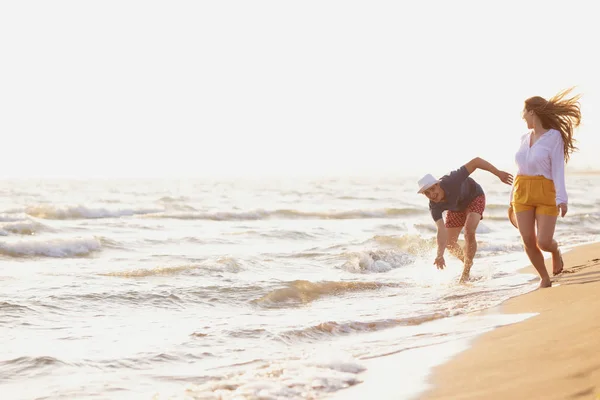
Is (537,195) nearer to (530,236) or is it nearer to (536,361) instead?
(530,236)

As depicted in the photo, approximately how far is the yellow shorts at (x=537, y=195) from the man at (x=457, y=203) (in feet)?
2.52

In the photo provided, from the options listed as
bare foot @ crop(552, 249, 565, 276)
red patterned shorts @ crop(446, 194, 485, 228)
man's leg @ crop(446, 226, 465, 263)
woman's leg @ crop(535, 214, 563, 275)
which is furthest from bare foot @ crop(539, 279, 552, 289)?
man's leg @ crop(446, 226, 465, 263)

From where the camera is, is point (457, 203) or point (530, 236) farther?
point (457, 203)

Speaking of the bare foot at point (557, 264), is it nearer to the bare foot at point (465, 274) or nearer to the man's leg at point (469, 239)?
the man's leg at point (469, 239)

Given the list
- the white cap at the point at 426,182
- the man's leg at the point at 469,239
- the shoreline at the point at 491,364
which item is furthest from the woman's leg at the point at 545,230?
the man's leg at the point at 469,239

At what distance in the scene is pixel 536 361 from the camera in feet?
12.1

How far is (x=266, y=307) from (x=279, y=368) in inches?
124

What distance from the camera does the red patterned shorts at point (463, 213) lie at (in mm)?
8281

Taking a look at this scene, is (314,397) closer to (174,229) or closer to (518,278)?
(518,278)

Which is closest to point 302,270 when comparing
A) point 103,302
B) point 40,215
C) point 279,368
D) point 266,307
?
point 266,307

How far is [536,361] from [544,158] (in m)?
3.09

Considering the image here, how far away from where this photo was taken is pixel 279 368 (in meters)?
4.48

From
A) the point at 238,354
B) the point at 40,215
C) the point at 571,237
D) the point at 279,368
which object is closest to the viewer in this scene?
the point at 279,368

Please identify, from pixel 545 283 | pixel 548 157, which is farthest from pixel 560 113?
pixel 545 283
